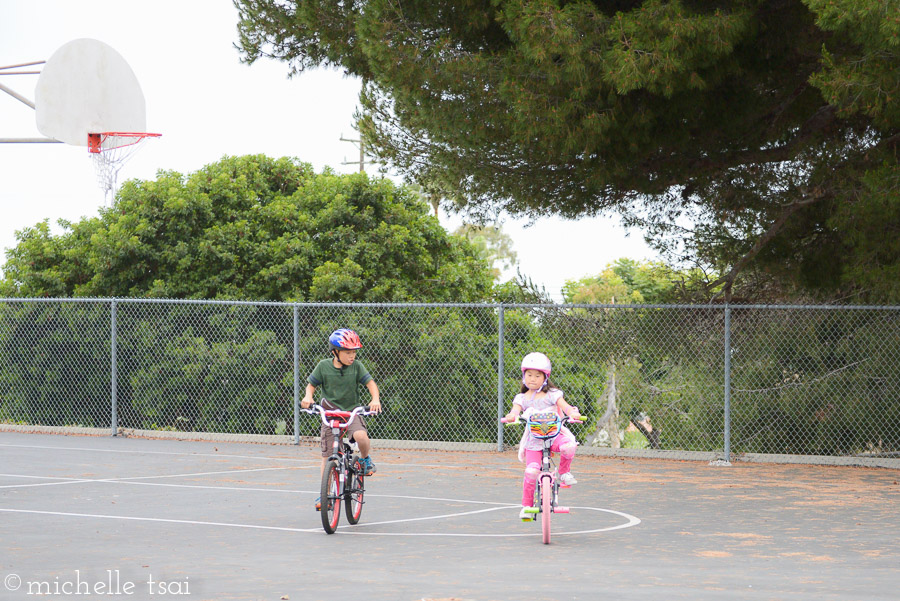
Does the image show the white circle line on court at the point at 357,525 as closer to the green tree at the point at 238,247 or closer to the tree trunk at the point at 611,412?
the tree trunk at the point at 611,412

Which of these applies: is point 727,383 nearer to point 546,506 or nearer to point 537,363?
point 537,363

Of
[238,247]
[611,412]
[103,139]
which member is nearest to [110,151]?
[103,139]

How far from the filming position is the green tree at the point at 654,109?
13508mm

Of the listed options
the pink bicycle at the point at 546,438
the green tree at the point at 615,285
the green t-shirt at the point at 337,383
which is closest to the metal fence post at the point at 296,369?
the green t-shirt at the point at 337,383

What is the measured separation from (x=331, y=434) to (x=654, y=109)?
6.98 m

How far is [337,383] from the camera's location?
10625 mm

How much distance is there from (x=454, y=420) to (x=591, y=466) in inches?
A: 215

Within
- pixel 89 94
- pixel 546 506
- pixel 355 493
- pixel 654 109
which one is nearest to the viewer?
pixel 546 506

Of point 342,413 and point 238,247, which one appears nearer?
point 342,413

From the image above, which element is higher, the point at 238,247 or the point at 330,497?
the point at 238,247

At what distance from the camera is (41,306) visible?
2275cm

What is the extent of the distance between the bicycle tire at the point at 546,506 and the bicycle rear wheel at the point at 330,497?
1.78 m

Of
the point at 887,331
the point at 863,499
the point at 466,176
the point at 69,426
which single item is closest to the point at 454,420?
the point at 466,176

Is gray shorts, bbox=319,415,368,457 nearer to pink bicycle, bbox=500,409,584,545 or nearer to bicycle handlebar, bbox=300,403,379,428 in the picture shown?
bicycle handlebar, bbox=300,403,379,428
